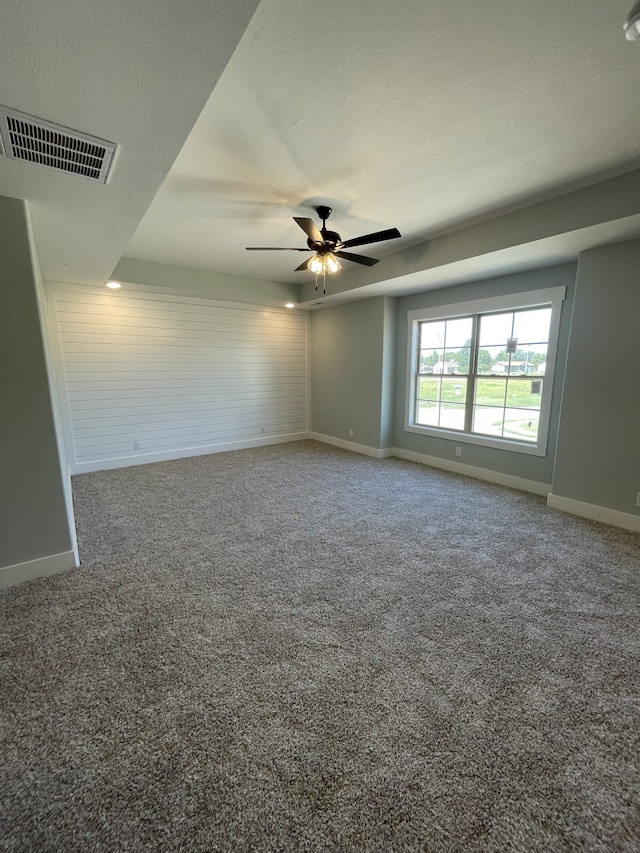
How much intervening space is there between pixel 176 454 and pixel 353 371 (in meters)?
3.20

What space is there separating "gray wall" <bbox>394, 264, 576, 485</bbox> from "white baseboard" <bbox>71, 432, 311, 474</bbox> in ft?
7.34

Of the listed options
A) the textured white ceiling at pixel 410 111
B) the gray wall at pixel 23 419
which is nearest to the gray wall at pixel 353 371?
the textured white ceiling at pixel 410 111

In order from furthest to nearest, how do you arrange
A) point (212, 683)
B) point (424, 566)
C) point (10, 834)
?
point (424, 566) < point (212, 683) < point (10, 834)

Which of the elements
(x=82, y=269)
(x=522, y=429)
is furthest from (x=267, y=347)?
(x=522, y=429)

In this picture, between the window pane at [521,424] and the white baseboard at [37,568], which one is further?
the window pane at [521,424]

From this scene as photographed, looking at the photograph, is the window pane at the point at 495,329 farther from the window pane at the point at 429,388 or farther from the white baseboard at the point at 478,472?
the white baseboard at the point at 478,472

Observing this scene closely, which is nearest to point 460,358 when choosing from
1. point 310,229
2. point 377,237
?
point 377,237

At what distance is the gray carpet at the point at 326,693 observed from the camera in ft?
3.59

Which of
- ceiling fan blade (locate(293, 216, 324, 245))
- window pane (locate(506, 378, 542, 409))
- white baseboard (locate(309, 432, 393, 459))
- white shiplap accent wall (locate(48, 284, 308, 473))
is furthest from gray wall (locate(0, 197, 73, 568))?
window pane (locate(506, 378, 542, 409))

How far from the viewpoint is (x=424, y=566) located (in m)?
2.51

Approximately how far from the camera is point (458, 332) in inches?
180

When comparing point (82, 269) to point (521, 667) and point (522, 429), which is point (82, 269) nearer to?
point (521, 667)

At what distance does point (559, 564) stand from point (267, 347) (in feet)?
16.7

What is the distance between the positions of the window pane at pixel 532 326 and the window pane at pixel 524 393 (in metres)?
0.45
